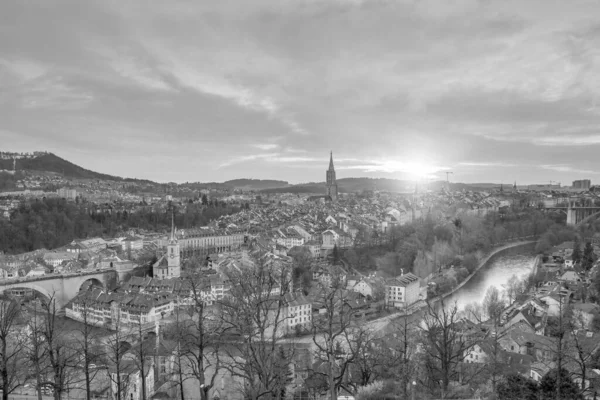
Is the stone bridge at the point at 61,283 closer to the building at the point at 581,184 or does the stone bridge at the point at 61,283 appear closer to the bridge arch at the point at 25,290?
the bridge arch at the point at 25,290

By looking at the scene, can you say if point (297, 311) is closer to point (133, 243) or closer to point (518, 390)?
point (518, 390)

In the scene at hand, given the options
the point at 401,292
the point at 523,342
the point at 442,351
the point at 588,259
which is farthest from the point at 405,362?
the point at 588,259

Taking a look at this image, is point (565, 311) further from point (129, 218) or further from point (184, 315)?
point (129, 218)

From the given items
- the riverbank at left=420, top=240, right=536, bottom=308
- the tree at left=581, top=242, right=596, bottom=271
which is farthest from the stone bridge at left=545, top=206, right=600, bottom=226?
the tree at left=581, top=242, right=596, bottom=271

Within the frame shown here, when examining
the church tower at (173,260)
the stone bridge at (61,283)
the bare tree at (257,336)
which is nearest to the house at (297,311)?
the bare tree at (257,336)

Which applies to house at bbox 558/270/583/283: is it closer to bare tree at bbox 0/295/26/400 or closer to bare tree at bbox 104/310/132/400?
bare tree at bbox 104/310/132/400

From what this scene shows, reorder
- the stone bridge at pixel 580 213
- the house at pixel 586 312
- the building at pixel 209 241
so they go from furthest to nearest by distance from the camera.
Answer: the stone bridge at pixel 580 213 → the building at pixel 209 241 → the house at pixel 586 312
